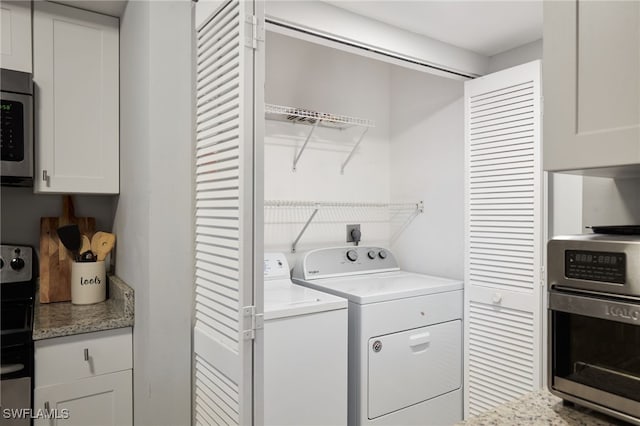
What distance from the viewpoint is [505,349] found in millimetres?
2381

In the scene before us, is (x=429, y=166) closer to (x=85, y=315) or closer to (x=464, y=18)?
(x=464, y=18)

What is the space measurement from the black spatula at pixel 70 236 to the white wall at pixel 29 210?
10.7 inches

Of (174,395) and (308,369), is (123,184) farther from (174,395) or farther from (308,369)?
(308,369)

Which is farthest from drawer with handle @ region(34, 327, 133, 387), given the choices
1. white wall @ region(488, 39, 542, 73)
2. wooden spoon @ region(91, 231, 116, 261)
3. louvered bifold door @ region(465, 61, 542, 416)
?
white wall @ region(488, 39, 542, 73)

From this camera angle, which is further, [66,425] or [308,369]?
[308,369]

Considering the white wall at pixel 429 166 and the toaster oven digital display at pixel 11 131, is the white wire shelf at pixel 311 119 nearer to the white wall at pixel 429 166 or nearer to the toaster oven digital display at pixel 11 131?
the white wall at pixel 429 166

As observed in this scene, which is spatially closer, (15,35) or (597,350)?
(597,350)

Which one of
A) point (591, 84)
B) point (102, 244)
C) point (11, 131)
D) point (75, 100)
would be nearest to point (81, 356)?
point (102, 244)

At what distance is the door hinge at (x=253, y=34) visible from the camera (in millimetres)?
1378

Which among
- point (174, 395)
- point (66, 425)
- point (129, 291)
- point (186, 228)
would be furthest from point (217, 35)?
point (66, 425)

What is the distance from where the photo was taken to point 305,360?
77.9 inches

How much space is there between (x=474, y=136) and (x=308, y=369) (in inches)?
65.2

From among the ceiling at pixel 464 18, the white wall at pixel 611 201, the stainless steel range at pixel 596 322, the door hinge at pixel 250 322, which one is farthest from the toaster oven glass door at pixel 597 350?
the ceiling at pixel 464 18

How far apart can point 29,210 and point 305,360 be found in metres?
1.63
